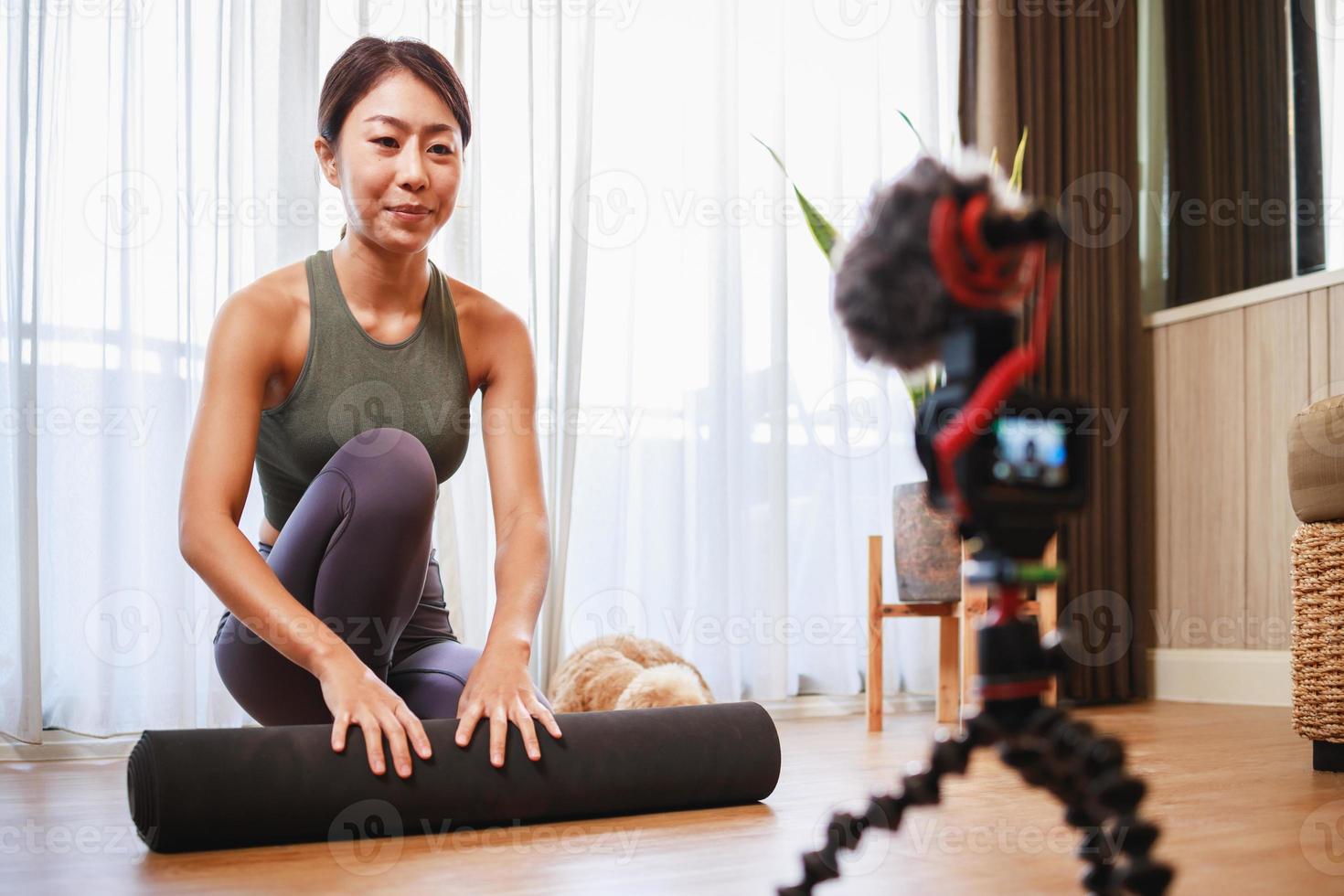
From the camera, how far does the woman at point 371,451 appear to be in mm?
1121

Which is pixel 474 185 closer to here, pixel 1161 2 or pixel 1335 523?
pixel 1335 523

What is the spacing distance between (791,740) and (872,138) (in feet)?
5.25

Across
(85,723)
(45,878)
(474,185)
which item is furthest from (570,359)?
(45,878)

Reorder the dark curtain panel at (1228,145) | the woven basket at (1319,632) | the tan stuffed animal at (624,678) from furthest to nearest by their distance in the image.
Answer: the dark curtain panel at (1228,145) < the tan stuffed animal at (624,678) < the woven basket at (1319,632)

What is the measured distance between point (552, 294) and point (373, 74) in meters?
1.19

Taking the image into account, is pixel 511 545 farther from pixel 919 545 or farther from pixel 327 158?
pixel 919 545

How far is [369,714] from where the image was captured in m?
1.05

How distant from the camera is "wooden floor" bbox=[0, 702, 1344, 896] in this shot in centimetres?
89

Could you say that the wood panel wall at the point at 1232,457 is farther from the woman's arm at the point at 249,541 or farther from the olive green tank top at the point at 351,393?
the woman's arm at the point at 249,541

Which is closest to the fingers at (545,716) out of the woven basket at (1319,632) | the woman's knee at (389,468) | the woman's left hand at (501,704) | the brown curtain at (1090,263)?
the woman's left hand at (501,704)

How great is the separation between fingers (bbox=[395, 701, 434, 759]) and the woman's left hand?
34 millimetres

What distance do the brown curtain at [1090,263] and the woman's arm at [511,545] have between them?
190 centimetres

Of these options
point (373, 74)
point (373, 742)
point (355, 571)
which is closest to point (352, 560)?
point (355, 571)

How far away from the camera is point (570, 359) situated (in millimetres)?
2490
